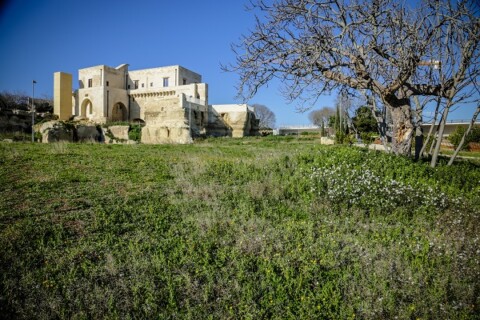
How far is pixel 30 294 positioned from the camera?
10.1 feet

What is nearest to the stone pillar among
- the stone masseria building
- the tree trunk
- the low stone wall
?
the stone masseria building

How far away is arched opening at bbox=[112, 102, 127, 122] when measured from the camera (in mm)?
42906

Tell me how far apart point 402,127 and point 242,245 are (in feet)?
24.5

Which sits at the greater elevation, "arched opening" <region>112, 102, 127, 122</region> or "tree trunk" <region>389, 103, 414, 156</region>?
"arched opening" <region>112, 102, 127, 122</region>

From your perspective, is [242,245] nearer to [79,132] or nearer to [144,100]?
[79,132]

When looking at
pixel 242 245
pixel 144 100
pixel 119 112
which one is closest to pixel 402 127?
pixel 242 245

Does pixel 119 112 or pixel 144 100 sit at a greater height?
pixel 144 100

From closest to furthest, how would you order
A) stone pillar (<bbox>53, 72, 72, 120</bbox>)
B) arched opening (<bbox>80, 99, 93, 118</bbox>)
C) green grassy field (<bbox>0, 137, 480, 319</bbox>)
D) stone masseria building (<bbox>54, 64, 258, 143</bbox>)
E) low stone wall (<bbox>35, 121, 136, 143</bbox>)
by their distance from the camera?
green grassy field (<bbox>0, 137, 480, 319</bbox>) < low stone wall (<bbox>35, 121, 136, 143</bbox>) < stone masseria building (<bbox>54, 64, 258, 143</bbox>) < stone pillar (<bbox>53, 72, 72, 120</bbox>) < arched opening (<bbox>80, 99, 93, 118</bbox>)

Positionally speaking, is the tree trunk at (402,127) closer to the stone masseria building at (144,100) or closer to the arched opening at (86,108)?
the stone masseria building at (144,100)

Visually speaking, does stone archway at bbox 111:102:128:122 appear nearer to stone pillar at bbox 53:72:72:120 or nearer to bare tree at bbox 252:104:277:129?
stone pillar at bbox 53:72:72:120

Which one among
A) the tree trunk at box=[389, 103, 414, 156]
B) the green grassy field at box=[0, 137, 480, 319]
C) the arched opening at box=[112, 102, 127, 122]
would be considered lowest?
the green grassy field at box=[0, 137, 480, 319]

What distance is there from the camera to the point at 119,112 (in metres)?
44.4

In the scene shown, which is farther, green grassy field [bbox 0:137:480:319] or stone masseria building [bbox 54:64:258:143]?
stone masseria building [bbox 54:64:258:143]

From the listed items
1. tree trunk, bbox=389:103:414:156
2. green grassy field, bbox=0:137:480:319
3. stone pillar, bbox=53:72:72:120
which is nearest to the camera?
green grassy field, bbox=0:137:480:319
